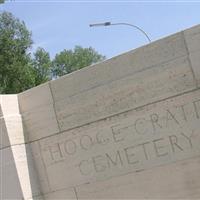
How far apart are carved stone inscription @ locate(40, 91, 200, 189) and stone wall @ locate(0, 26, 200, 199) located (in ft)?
0.04

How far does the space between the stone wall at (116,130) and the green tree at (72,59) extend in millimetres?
45705

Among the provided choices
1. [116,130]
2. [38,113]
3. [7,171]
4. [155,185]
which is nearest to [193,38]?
[116,130]

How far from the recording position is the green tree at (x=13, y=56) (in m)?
34.2

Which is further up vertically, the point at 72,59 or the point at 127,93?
the point at 72,59

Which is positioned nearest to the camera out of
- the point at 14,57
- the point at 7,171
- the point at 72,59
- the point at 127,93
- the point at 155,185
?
the point at 155,185

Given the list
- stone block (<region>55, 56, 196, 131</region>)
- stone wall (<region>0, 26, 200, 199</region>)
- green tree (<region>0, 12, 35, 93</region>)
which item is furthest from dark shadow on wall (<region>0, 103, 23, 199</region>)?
green tree (<region>0, 12, 35, 93</region>)

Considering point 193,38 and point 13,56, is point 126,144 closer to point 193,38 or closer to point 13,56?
point 193,38

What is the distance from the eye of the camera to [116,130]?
7262mm

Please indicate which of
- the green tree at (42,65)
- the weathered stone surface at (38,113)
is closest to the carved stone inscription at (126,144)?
the weathered stone surface at (38,113)

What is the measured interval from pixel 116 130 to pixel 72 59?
2021 inches

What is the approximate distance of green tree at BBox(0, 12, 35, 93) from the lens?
34.2 meters

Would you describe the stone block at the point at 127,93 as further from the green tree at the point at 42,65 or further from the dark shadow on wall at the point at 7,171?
the green tree at the point at 42,65

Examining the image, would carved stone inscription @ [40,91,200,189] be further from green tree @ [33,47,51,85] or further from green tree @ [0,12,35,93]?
green tree @ [33,47,51,85]

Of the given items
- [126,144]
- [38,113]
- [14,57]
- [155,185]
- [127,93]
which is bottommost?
[155,185]
